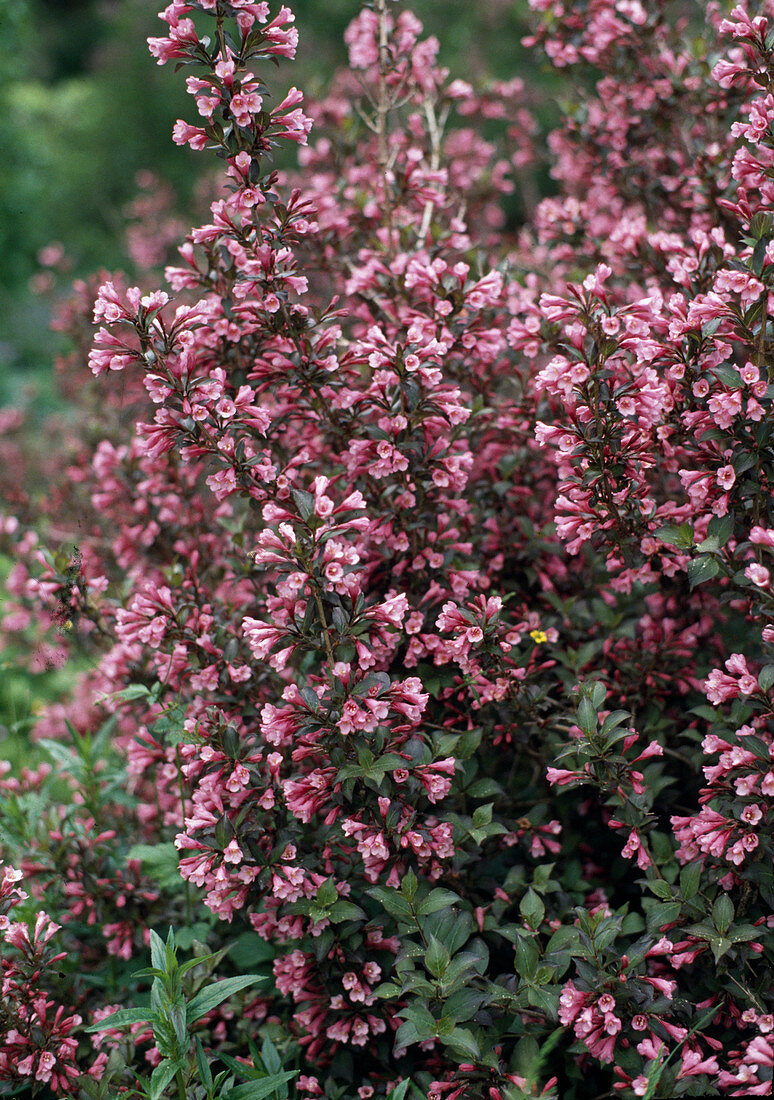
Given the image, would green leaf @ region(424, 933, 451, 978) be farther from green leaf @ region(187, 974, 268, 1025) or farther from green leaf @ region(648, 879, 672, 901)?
green leaf @ region(648, 879, 672, 901)

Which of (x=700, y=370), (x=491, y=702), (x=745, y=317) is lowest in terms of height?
(x=491, y=702)

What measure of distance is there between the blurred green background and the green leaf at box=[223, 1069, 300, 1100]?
9049 mm

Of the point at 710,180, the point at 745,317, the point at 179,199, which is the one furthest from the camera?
the point at 179,199

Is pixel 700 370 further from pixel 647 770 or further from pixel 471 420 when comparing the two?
pixel 647 770

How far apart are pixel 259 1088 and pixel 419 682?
3.26ft

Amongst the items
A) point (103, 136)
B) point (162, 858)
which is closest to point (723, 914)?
point (162, 858)

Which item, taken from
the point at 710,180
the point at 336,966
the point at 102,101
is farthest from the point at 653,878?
the point at 102,101

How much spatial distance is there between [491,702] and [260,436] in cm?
98

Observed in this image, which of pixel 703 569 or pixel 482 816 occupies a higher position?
pixel 703 569

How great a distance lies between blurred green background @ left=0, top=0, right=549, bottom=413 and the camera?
9.77 meters

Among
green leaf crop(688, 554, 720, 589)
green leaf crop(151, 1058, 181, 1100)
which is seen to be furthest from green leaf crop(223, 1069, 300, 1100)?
green leaf crop(688, 554, 720, 589)

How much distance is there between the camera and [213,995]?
6.40 ft

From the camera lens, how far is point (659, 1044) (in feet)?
6.27

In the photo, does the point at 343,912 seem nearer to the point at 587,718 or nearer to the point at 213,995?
the point at 213,995
